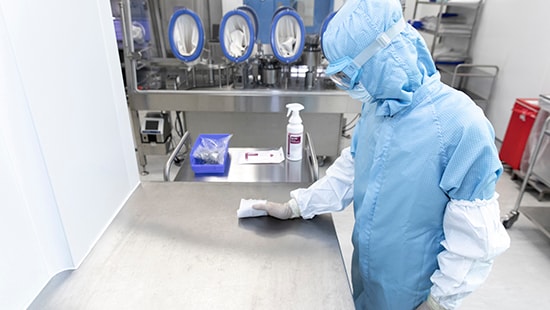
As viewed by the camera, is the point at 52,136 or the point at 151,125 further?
the point at 151,125

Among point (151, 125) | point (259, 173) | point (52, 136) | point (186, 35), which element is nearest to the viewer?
point (52, 136)

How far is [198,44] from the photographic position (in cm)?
229

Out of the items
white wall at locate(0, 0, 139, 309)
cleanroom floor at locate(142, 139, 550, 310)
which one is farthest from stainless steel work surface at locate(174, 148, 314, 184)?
cleanroom floor at locate(142, 139, 550, 310)

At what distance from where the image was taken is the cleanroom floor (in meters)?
1.81

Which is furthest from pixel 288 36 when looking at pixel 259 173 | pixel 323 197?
pixel 323 197

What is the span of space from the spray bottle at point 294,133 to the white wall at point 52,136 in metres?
0.69

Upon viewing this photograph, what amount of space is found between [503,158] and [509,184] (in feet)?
0.74

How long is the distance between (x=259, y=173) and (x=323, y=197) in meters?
0.42

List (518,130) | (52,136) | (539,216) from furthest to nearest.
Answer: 1. (518,130)
2. (539,216)
3. (52,136)

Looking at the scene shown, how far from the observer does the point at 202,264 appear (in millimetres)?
837

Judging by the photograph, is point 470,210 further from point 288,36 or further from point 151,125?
point 151,125

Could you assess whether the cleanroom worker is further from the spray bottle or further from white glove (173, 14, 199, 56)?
white glove (173, 14, 199, 56)

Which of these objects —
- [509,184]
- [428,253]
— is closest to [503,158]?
[509,184]

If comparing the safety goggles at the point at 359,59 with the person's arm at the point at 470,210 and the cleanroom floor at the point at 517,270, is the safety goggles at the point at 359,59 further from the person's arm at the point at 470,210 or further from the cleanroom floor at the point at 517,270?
the cleanroom floor at the point at 517,270
